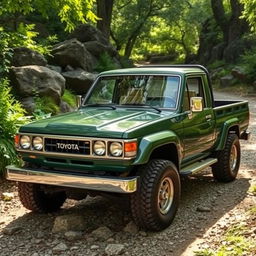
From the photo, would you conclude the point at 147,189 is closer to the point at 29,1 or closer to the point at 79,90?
the point at 29,1

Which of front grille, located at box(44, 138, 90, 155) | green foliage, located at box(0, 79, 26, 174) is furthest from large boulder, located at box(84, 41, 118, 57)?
front grille, located at box(44, 138, 90, 155)

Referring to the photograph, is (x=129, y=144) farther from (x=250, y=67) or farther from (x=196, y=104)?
(x=250, y=67)

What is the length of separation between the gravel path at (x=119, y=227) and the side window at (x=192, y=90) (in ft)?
4.70

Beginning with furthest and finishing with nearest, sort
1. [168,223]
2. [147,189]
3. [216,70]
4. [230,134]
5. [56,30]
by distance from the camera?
[216,70] < [56,30] < [230,134] < [168,223] < [147,189]

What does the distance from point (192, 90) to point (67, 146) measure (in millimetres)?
2280

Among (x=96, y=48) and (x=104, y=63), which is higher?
(x=96, y=48)

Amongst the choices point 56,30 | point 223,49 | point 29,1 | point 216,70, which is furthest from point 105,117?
point 223,49

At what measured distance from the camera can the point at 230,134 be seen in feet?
24.5

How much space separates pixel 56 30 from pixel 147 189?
20.3 meters

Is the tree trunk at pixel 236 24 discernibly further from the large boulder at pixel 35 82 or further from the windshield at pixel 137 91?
the windshield at pixel 137 91

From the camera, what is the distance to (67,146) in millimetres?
5016

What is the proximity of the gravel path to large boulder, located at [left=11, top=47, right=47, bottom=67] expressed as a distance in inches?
189

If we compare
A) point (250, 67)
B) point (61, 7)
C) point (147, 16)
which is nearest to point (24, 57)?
point (61, 7)

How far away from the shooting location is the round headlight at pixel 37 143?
5.21 m
